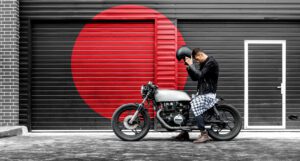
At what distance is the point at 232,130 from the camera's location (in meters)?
9.65

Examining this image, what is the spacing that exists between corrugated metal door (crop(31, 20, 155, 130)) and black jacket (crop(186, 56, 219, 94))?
7.27 ft

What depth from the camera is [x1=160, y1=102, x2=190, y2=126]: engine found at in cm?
958

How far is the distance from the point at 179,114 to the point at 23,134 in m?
3.82

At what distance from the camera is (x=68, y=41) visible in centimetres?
1151

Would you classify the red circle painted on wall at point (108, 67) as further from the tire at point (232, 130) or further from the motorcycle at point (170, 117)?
the tire at point (232, 130)

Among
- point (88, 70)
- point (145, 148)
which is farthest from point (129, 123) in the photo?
point (88, 70)

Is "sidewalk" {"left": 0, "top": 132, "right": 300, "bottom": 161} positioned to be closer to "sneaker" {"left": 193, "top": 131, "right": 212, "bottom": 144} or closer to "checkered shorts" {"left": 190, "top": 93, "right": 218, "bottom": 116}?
A: "sneaker" {"left": 193, "top": 131, "right": 212, "bottom": 144}

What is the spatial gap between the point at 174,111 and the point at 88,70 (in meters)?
2.83

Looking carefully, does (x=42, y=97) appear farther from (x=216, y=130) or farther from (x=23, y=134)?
(x=216, y=130)

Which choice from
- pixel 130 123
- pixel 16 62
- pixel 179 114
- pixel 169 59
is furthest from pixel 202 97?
pixel 16 62

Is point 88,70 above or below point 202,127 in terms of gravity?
above

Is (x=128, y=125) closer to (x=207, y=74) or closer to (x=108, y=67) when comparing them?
(x=207, y=74)

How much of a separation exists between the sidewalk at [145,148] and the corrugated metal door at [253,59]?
1.09 m

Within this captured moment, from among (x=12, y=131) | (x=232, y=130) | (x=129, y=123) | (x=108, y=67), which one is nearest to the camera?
(x=129, y=123)
